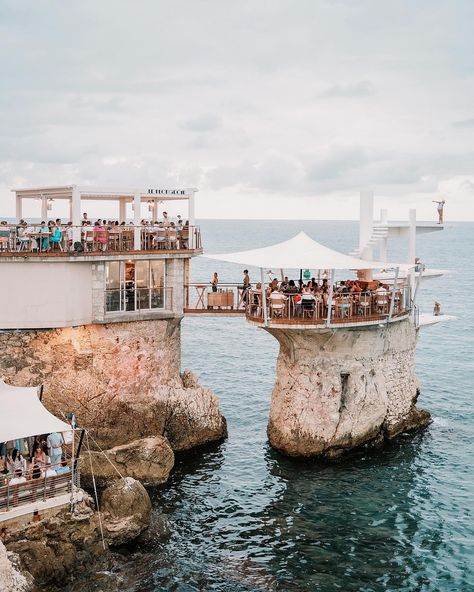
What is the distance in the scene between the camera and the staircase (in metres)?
37.0

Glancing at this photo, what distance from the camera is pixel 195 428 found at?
33.6m

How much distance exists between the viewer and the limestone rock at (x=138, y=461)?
93.9 feet

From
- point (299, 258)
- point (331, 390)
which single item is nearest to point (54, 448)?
point (299, 258)

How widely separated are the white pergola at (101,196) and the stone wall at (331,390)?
7444 mm

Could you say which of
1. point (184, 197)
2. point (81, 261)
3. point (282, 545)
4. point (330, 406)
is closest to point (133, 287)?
point (81, 261)

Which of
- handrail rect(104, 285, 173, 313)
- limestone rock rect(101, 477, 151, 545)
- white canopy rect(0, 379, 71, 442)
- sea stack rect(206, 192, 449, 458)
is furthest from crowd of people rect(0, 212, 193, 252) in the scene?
limestone rock rect(101, 477, 151, 545)

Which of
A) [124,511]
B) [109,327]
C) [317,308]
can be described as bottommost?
[124,511]

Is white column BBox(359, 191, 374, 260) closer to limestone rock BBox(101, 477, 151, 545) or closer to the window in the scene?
the window

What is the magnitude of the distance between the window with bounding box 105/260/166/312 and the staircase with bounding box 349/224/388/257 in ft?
32.6

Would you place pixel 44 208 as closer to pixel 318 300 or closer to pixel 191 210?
pixel 191 210

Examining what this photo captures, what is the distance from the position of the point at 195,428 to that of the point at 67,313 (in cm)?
781

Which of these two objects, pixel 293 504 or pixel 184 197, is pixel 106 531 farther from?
pixel 184 197

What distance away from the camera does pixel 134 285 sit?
32188 mm

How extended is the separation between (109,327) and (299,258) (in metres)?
8.22
